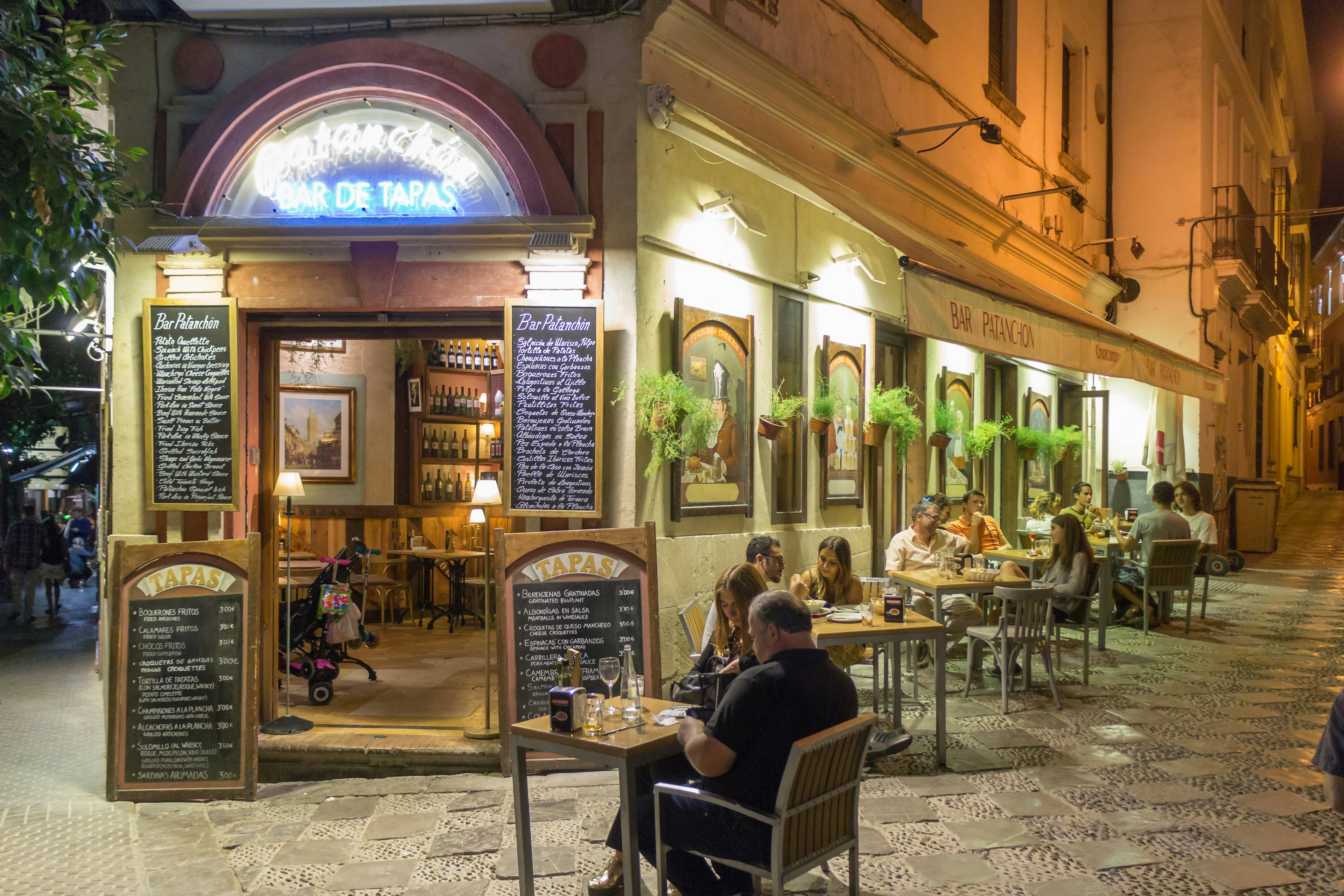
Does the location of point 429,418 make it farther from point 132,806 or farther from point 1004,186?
point 1004,186

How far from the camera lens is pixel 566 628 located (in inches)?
230

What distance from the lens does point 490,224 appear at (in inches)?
250

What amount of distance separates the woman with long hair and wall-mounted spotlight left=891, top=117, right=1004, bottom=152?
4033 mm

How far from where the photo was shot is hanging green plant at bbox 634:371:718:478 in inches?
259

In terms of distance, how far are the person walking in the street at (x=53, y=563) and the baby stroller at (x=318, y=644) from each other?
695cm

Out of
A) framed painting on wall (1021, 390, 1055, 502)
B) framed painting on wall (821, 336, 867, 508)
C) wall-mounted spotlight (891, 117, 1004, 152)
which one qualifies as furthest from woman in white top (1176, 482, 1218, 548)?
wall-mounted spotlight (891, 117, 1004, 152)

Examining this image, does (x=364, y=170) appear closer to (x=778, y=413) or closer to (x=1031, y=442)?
(x=778, y=413)

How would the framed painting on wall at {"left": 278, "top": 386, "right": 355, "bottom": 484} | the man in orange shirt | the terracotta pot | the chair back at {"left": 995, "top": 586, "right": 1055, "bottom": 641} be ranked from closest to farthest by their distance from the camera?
the chair back at {"left": 995, "top": 586, "right": 1055, "bottom": 641} < the terracotta pot < the man in orange shirt < the framed painting on wall at {"left": 278, "top": 386, "right": 355, "bottom": 484}

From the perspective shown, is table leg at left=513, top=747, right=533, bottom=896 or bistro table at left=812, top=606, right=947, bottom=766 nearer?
table leg at left=513, top=747, right=533, bottom=896

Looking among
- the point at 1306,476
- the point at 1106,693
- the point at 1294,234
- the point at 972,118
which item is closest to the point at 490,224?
the point at 1106,693

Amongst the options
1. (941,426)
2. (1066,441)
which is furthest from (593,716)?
(1066,441)

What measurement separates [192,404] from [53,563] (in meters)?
8.55

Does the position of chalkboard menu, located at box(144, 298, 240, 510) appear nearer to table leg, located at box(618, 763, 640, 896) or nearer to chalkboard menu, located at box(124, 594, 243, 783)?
chalkboard menu, located at box(124, 594, 243, 783)

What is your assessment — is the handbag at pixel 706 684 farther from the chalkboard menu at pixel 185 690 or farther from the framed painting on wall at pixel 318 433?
the framed painting on wall at pixel 318 433
